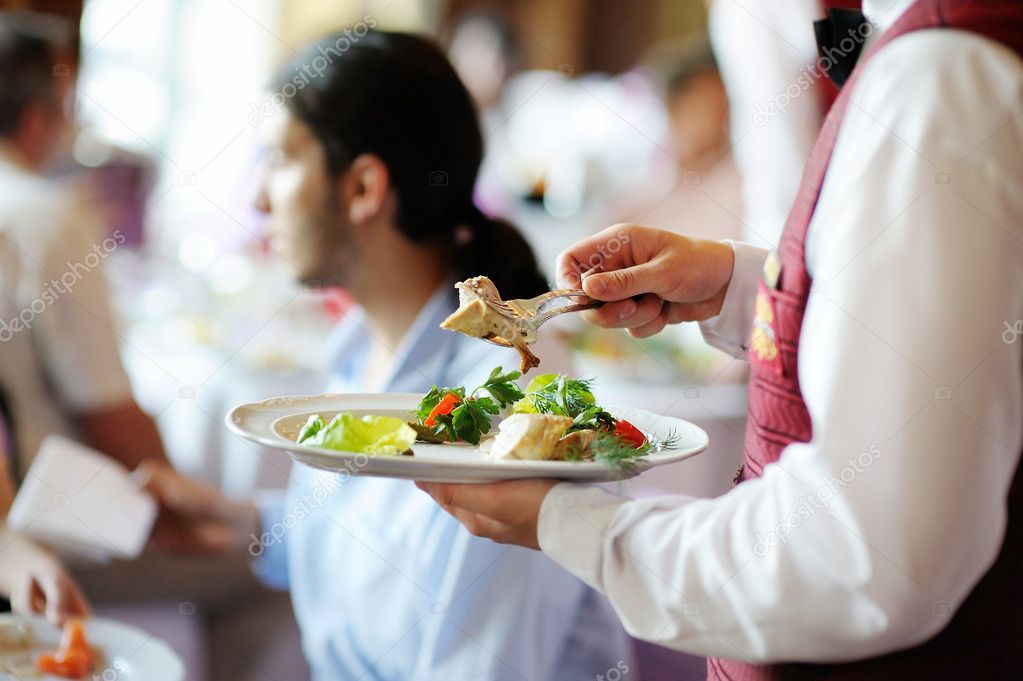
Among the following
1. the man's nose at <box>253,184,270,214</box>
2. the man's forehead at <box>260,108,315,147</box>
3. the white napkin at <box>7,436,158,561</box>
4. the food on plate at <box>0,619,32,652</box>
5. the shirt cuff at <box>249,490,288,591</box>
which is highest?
the man's forehead at <box>260,108,315,147</box>


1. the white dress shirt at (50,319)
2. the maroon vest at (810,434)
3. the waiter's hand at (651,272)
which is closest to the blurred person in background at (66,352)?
the white dress shirt at (50,319)

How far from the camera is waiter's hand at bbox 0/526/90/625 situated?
139 centimetres

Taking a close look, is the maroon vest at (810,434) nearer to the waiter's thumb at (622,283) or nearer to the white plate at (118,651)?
the waiter's thumb at (622,283)

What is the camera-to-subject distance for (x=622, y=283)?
103 cm

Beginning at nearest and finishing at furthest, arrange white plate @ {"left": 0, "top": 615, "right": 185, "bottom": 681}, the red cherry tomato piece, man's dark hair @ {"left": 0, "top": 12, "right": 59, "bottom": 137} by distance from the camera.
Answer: the red cherry tomato piece < white plate @ {"left": 0, "top": 615, "right": 185, "bottom": 681} < man's dark hair @ {"left": 0, "top": 12, "right": 59, "bottom": 137}

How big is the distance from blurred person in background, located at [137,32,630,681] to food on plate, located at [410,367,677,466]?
1.40 ft

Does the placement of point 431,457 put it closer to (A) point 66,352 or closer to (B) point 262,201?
(B) point 262,201

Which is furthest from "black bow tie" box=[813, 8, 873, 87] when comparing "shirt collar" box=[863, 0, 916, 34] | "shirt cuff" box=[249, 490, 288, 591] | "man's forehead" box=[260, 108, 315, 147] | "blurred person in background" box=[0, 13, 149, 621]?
"blurred person in background" box=[0, 13, 149, 621]

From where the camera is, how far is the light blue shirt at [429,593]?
1464 millimetres

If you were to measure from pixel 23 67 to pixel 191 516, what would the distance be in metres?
1.15

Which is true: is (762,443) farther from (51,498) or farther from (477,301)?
(51,498)

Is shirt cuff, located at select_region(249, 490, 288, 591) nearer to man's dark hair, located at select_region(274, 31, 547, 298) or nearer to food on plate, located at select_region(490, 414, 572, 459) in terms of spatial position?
man's dark hair, located at select_region(274, 31, 547, 298)

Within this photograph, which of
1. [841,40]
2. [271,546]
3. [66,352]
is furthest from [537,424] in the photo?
[66,352]

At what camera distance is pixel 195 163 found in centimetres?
531
